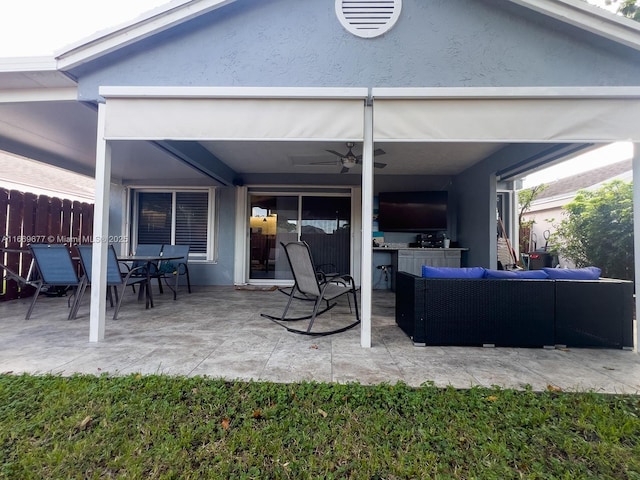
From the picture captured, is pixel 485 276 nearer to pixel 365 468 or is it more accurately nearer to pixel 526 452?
pixel 526 452

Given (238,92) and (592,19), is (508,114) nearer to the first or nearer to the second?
(592,19)

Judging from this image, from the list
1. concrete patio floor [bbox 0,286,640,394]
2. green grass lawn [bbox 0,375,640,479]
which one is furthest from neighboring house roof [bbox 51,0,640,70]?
green grass lawn [bbox 0,375,640,479]

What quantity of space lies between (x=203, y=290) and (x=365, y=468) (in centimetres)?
526

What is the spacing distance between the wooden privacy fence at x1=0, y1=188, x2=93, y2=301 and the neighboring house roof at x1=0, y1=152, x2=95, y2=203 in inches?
53.8

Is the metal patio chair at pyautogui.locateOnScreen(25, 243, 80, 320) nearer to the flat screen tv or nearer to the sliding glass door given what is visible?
the sliding glass door

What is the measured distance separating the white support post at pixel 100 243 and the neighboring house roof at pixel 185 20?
0.47 m

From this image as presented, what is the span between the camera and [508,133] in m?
2.76

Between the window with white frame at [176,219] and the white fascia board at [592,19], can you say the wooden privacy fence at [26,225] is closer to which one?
the window with white frame at [176,219]

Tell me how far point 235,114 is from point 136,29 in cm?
120

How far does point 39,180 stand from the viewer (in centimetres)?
814

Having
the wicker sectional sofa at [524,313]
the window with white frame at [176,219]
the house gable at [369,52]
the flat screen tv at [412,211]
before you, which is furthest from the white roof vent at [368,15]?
the window with white frame at [176,219]

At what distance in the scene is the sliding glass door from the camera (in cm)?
669

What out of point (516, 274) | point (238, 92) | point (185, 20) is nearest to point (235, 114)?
point (238, 92)

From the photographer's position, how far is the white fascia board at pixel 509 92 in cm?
269
